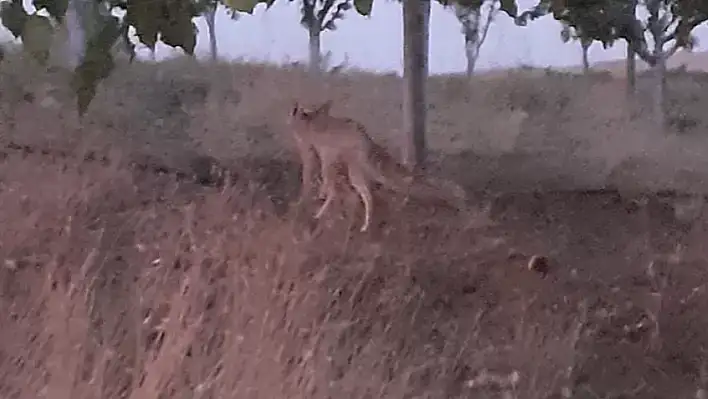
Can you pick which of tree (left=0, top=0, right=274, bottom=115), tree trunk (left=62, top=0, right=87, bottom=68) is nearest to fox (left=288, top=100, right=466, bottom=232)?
tree trunk (left=62, top=0, right=87, bottom=68)

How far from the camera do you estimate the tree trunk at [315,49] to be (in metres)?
2.08

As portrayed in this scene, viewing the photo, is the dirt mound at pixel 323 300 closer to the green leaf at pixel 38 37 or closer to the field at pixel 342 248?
the field at pixel 342 248

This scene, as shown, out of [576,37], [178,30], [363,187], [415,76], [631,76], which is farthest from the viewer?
[631,76]

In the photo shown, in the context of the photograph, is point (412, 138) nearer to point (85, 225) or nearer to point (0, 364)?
point (85, 225)

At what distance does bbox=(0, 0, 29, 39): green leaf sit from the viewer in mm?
947

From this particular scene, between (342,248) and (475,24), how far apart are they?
0.68 metres

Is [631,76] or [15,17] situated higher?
[15,17]

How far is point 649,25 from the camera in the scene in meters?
2.20

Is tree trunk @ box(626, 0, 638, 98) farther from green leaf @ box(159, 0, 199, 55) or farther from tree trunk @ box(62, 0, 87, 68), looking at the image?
green leaf @ box(159, 0, 199, 55)

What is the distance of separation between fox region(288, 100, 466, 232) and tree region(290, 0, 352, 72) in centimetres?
37

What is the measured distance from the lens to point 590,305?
5.00 ft

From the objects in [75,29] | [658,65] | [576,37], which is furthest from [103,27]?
[658,65]

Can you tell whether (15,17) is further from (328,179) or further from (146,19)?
(328,179)

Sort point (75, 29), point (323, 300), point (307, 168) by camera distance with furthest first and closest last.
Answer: point (307, 168) < point (323, 300) < point (75, 29)
